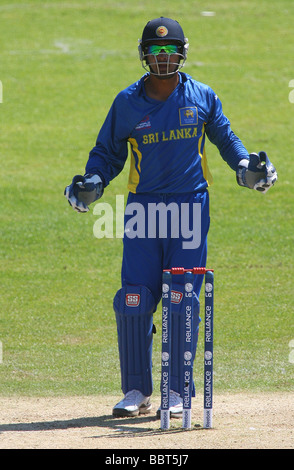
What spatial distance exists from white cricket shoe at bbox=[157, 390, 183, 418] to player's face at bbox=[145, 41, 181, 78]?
1990 millimetres

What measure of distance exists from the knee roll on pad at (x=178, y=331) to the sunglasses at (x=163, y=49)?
1.44 m

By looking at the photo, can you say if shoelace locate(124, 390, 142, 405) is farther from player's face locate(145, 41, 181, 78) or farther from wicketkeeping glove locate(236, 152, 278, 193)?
player's face locate(145, 41, 181, 78)

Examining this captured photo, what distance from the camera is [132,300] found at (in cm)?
577

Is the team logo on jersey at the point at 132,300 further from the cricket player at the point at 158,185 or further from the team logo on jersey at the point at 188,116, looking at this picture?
the team logo on jersey at the point at 188,116

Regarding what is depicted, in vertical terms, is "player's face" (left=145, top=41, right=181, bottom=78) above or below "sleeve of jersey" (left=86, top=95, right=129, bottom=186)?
above

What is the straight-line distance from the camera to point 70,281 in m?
9.93

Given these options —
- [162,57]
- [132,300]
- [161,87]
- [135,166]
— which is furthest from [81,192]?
[162,57]

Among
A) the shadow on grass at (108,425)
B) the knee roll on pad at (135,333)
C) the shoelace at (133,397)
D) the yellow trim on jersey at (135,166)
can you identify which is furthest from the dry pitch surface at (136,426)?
the yellow trim on jersey at (135,166)

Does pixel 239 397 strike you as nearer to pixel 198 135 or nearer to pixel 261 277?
pixel 198 135

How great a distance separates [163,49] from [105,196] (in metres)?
6.96

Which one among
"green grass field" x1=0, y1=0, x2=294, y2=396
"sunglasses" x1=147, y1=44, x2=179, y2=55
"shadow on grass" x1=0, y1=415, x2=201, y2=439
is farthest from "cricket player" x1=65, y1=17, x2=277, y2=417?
"green grass field" x1=0, y1=0, x2=294, y2=396

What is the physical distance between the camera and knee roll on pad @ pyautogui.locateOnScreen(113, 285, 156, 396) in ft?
18.9

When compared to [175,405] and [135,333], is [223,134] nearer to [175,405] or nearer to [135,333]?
[135,333]

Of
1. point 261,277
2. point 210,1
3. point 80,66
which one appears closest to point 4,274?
point 261,277
